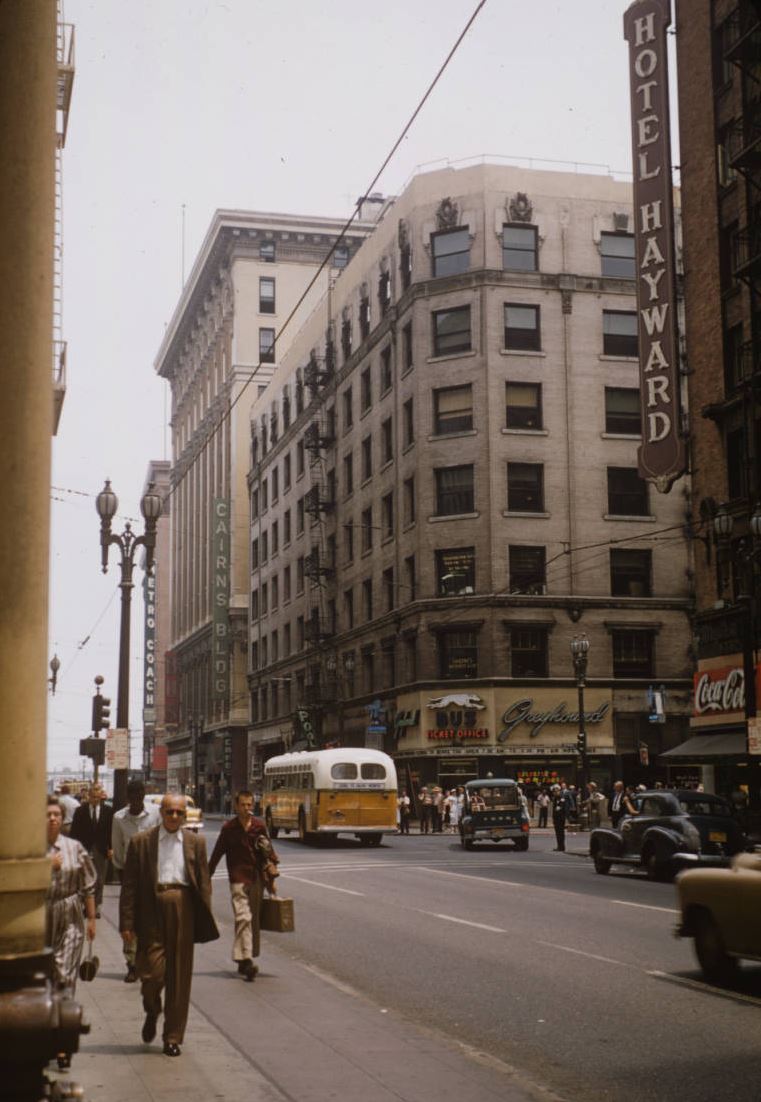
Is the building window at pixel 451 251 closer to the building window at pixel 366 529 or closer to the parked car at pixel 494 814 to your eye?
the building window at pixel 366 529

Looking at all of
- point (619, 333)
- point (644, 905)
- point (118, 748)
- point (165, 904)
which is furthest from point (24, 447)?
point (619, 333)

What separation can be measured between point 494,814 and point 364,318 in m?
35.0

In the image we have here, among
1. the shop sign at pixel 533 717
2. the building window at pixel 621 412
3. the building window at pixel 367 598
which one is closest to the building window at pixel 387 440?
the building window at pixel 367 598

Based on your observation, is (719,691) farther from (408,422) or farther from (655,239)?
(408,422)

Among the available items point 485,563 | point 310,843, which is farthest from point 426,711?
point 310,843

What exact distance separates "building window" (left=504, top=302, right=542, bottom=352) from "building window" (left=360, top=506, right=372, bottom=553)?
11649mm

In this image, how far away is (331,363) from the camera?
241ft

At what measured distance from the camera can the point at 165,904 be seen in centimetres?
1003

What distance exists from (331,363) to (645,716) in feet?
86.5

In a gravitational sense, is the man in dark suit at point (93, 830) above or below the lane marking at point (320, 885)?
above

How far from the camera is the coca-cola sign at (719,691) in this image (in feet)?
121

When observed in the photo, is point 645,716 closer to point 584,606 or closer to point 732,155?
point 584,606

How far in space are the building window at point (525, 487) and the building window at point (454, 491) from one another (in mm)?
1623

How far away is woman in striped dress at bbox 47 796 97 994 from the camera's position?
9.14m
